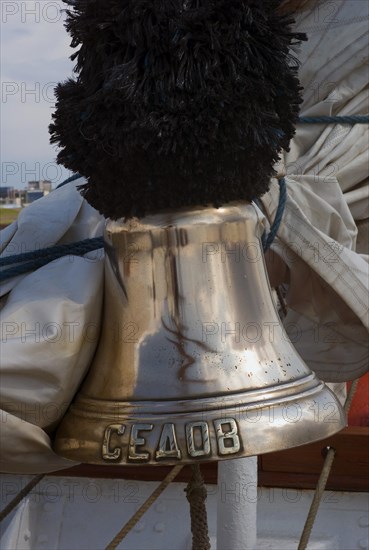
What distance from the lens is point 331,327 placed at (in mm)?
1452

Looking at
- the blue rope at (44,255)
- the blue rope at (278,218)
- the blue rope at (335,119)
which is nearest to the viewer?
the blue rope at (44,255)

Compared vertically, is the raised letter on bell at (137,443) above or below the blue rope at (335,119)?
below

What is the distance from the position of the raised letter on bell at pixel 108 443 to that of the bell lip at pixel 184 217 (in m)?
0.22

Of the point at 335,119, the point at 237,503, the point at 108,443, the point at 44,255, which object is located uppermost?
the point at 335,119

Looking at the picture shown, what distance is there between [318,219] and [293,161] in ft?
0.51

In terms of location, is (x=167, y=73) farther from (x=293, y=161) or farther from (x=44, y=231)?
(x=293, y=161)

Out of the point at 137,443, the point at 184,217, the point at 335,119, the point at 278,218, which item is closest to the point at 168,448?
the point at 137,443

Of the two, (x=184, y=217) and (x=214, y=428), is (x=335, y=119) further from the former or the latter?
(x=214, y=428)

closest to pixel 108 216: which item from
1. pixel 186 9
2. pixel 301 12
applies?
pixel 186 9

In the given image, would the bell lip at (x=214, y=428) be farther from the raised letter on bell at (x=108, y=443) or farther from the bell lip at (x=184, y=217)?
the bell lip at (x=184, y=217)

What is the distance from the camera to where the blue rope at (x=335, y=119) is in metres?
1.57

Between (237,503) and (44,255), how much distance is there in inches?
23.7

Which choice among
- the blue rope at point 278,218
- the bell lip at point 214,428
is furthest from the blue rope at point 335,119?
the bell lip at point 214,428

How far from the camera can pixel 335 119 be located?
158cm
